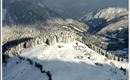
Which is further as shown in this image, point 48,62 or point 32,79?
point 48,62

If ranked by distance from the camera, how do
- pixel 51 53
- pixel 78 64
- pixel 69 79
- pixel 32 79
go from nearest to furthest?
pixel 32 79 → pixel 69 79 → pixel 78 64 → pixel 51 53

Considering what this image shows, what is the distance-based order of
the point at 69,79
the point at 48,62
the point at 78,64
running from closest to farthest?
the point at 69,79
the point at 78,64
the point at 48,62

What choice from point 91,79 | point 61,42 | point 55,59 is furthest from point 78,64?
point 61,42

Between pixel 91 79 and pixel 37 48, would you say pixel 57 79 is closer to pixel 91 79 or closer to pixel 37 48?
pixel 91 79

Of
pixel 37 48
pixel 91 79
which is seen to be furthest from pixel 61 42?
pixel 91 79

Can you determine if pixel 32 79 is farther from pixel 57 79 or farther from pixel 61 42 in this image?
pixel 61 42

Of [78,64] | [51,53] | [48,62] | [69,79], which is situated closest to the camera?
[69,79]
